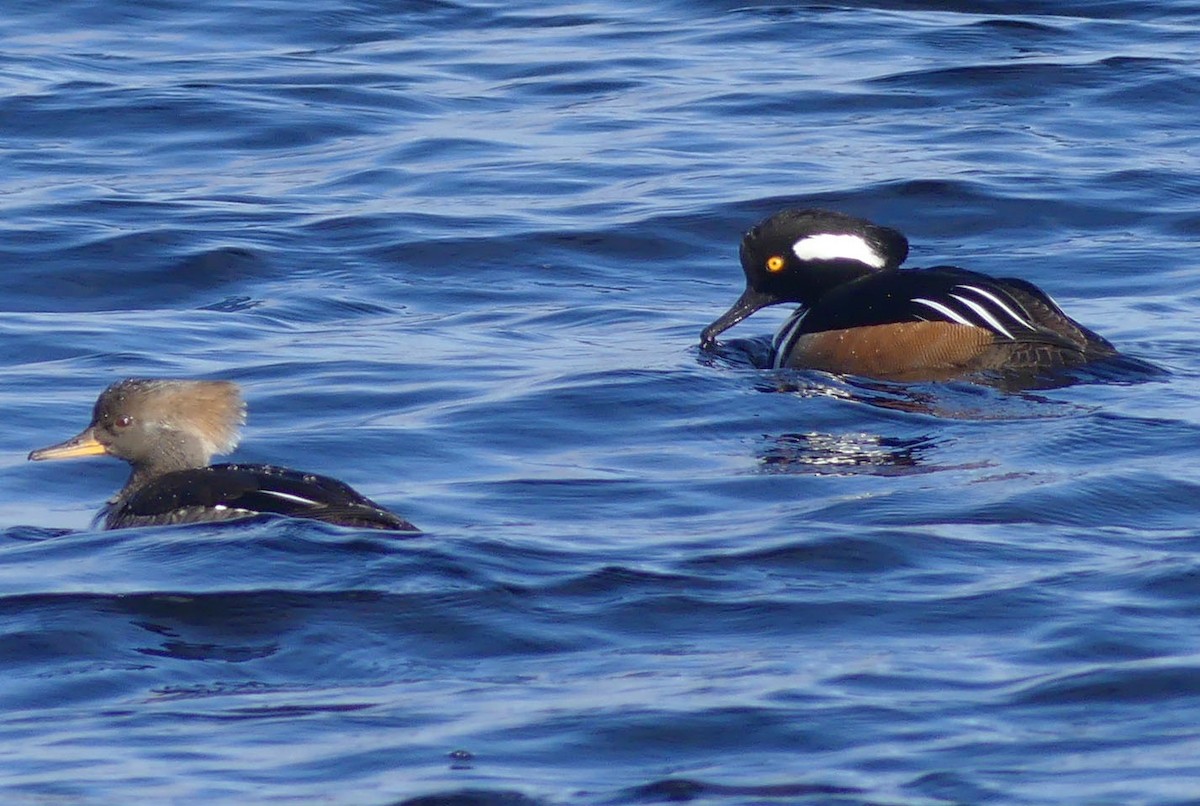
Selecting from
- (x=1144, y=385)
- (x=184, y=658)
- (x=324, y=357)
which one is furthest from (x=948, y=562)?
(x=324, y=357)

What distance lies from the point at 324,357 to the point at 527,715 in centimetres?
473

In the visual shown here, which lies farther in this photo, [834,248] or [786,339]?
[834,248]

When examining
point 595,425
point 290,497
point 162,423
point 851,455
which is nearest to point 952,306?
point 851,455

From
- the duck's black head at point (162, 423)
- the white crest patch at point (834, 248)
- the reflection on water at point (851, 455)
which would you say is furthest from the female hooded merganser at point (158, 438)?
the white crest patch at point (834, 248)

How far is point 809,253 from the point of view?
10.1 m

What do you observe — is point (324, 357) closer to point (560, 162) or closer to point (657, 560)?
point (657, 560)

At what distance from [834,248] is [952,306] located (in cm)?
111

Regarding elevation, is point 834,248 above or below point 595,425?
above

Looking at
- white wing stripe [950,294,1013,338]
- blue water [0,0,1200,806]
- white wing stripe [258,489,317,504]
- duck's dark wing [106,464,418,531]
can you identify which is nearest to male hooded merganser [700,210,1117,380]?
white wing stripe [950,294,1013,338]

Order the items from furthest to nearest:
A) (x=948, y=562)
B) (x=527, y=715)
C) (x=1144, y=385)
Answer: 1. (x=1144, y=385)
2. (x=948, y=562)
3. (x=527, y=715)

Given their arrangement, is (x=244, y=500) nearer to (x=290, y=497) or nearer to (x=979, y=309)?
(x=290, y=497)

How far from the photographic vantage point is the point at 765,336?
10.6m

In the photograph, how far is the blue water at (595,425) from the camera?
4.90m

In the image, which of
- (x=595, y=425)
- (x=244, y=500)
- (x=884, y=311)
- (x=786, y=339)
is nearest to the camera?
(x=244, y=500)
